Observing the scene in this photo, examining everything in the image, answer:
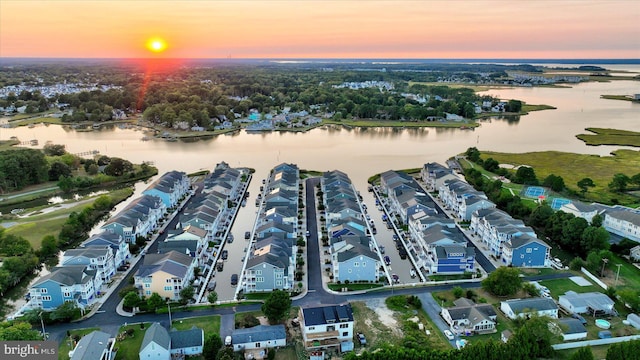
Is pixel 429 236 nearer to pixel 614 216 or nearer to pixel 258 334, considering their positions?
pixel 258 334

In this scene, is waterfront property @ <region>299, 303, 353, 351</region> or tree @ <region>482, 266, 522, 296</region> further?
tree @ <region>482, 266, 522, 296</region>

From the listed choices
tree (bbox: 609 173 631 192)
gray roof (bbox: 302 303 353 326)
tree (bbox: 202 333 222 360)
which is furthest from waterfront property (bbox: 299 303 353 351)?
tree (bbox: 609 173 631 192)

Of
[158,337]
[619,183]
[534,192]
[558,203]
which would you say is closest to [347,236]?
[158,337]

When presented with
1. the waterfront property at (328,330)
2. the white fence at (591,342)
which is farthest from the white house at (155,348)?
the white fence at (591,342)

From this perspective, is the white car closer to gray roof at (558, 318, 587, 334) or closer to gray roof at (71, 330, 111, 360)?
gray roof at (558, 318, 587, 334)

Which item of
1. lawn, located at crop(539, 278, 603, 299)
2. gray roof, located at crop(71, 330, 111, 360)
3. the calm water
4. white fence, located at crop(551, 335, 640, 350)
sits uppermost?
the calm water

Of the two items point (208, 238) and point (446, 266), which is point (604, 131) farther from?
point (208, 238)
